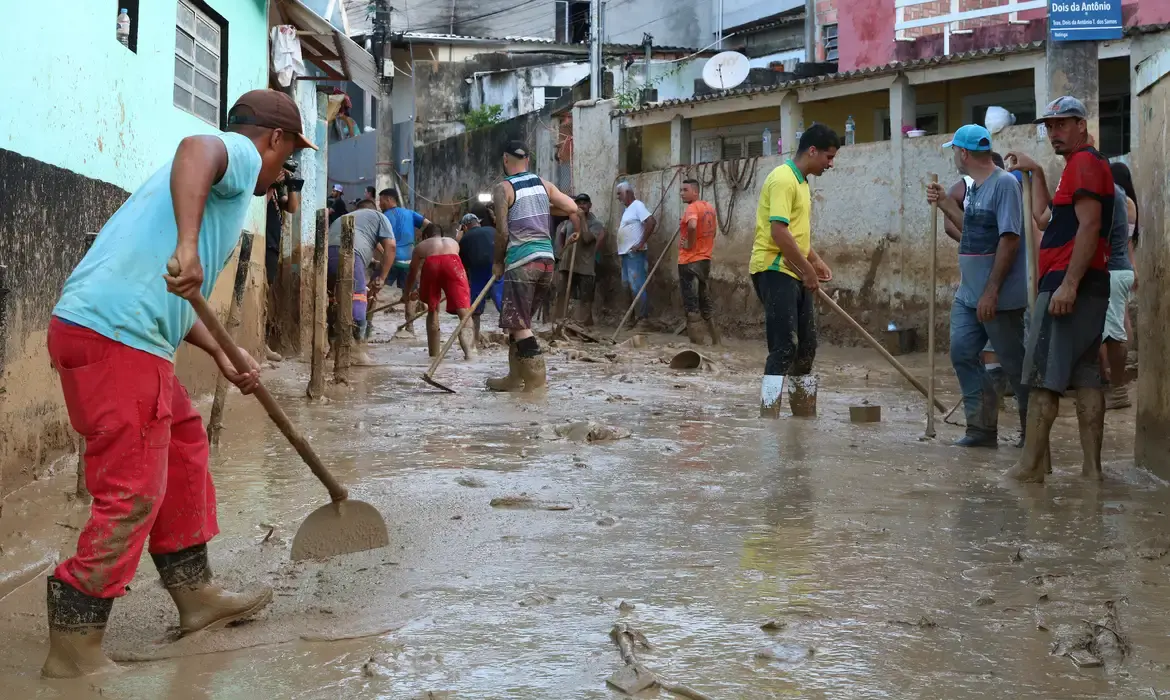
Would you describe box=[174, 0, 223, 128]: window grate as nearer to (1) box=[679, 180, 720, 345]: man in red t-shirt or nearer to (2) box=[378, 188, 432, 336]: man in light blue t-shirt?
(2) box=[378, 188, 432, 336]: man in light blue t-shirt

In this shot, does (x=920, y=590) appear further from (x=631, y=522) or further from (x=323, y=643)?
(x=323, y=643)

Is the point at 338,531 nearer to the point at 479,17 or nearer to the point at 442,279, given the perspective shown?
the point at 442,279

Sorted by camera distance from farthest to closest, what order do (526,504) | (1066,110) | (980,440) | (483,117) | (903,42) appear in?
(483,117) < (903,42) < (980,440) < (1066,110) < (526,504)

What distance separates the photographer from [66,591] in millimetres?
2871

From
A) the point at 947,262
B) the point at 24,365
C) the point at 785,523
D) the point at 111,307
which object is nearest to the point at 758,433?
the point at 785,523

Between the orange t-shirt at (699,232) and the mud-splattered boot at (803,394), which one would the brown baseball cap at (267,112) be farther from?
the orange t-shirt at (699,232)

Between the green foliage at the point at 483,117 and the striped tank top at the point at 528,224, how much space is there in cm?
2031

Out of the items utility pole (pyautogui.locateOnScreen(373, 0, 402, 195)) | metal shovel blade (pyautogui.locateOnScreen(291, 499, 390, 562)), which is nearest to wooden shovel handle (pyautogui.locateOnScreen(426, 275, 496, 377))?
metal shovel blade (pyautogui.locateOnScreen(291, 499, 390, 562))

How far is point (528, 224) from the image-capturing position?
29.9ft

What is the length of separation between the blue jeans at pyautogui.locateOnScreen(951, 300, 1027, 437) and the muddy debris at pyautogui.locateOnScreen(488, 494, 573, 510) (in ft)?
9.80

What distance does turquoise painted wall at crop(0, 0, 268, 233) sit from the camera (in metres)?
5.12

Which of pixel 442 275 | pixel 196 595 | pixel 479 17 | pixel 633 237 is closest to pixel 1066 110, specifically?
pixel 196 595

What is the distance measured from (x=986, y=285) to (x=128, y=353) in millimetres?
5009

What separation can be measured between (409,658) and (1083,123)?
412 centimetres
